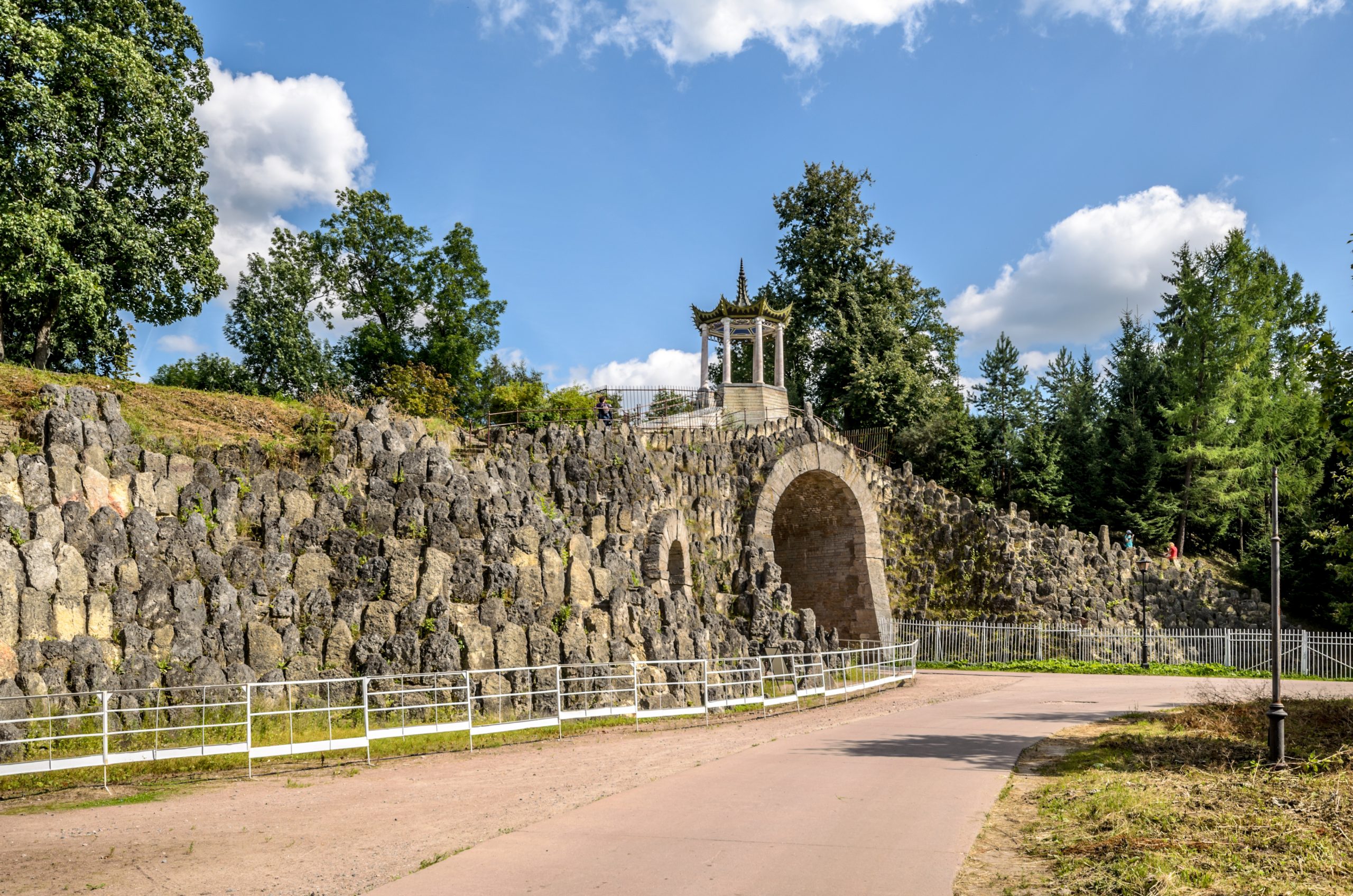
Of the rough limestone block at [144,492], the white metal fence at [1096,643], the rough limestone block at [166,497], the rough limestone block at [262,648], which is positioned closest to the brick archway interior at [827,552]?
the white metal fence at [1096,643]

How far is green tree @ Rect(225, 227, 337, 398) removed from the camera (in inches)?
1273

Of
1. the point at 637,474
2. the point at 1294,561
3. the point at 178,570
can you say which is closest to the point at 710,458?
the point at 637,474

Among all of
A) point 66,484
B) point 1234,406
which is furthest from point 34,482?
point 1234,406

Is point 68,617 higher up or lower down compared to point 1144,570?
higher up

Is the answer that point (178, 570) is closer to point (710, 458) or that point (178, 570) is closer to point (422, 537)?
point (422, 537)

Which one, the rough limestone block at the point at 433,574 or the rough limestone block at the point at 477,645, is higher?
the rough limestone block at the point at 433,574

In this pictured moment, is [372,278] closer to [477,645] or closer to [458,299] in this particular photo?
[458,299]

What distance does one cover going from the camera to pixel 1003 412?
40.7m

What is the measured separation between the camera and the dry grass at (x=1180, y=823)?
5984 millimetres

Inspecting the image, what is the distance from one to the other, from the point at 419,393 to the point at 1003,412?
27.4 metres

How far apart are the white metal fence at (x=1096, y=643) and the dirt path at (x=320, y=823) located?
17.5m

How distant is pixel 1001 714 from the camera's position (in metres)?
15.7

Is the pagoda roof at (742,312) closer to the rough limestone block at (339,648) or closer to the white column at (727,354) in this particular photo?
the white column at (727,354)

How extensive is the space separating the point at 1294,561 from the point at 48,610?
34435 millimetres
